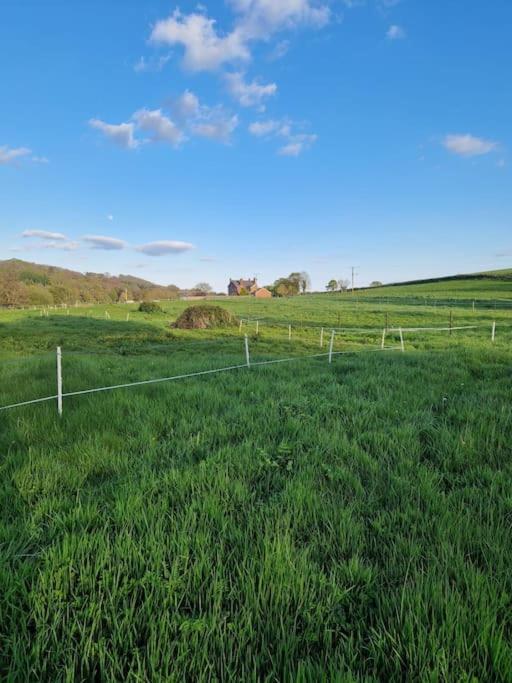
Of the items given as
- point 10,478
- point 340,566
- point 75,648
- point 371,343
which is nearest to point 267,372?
point 10,478

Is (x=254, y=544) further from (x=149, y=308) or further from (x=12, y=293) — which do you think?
(x=12, y=293)

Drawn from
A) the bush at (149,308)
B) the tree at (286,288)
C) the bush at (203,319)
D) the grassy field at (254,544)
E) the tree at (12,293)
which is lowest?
the grassy field at (254,544)

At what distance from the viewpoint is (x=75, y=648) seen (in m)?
1.88

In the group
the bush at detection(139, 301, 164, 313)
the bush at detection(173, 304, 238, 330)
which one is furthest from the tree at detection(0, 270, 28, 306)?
the bush at detection(173, 304, 238, 330)

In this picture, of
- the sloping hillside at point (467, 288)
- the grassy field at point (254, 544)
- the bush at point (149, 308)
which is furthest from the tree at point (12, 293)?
the grassy field at point (254, 544)

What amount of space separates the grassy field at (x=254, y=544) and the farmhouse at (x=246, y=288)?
130m

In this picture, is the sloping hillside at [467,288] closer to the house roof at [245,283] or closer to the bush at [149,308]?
the bush at [149,308]

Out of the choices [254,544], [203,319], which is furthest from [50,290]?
[254,544]

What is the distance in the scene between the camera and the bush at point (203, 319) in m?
29.1

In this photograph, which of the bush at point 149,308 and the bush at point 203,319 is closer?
→ the bush at point 203,319

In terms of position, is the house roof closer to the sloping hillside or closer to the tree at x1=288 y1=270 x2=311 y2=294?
the tree at x1=288 y1=270 x2=311 y2=294

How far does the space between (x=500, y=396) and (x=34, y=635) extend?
297 inches

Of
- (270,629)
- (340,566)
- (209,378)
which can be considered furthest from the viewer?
(209,378)

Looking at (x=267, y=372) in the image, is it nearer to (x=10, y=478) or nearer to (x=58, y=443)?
(x=58, y=443)
